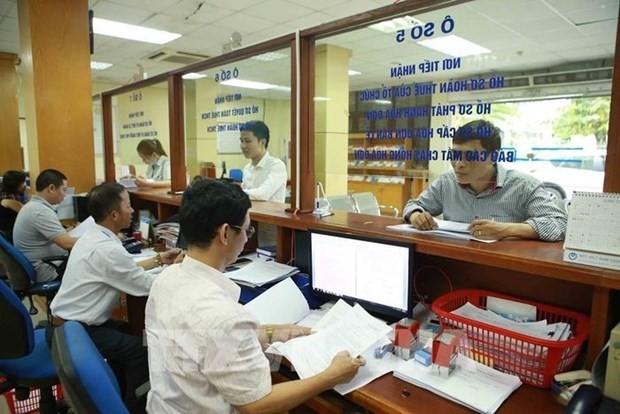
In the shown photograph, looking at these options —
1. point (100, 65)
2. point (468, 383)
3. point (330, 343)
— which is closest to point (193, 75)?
point (330, 343)

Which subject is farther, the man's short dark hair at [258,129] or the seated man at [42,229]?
the seated man at [42,229]

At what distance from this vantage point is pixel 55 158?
12.4 ft

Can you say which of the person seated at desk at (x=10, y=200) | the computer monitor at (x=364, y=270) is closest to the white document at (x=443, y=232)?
the computer monitor at (x=364, y=270)

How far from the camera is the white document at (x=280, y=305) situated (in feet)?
5.03

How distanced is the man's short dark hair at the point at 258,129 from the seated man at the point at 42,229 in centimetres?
159

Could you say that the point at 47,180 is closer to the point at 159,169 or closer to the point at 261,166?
the point at 159,169

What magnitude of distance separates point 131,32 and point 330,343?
17.4 feet

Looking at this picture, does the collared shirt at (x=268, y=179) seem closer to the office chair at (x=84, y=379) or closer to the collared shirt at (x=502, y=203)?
the collared shirt at (x=502, y=203)

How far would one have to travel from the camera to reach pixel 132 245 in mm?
2867

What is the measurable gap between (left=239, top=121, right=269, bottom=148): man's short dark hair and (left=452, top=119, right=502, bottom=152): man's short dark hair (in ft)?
4.76

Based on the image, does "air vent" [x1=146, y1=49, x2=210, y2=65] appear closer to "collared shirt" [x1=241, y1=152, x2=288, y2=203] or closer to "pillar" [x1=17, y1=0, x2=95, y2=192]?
"pillar" [x1=17, y1=0, x2=95, y2=192]

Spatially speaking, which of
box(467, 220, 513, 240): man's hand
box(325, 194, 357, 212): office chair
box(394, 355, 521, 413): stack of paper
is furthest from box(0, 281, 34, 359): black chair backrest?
box(325, 194, 357, 212): office chair

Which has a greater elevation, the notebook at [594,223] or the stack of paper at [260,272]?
the notebook at [594,223]

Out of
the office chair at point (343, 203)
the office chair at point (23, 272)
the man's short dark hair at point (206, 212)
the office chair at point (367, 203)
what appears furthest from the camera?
the office chair at point (367, 203)
